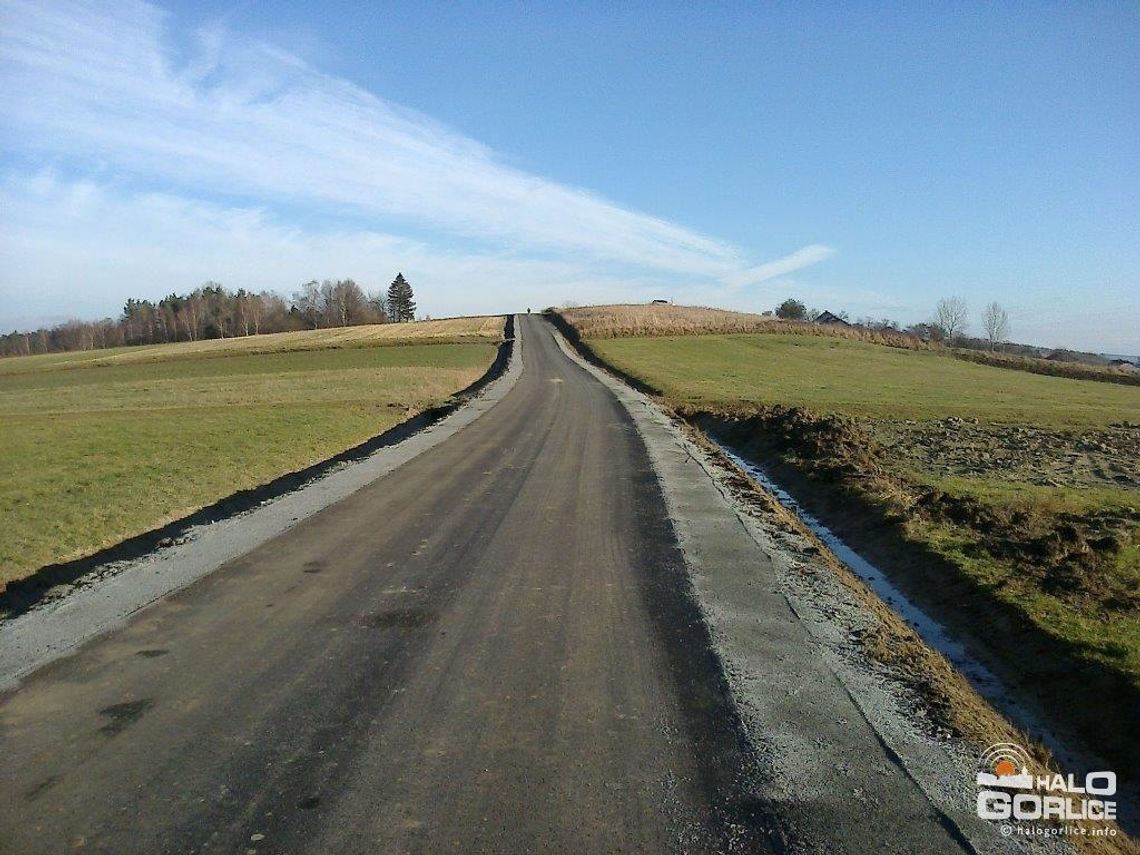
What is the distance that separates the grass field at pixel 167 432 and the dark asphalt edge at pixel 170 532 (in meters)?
0.27

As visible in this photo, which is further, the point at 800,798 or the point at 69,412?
the point at 69,412

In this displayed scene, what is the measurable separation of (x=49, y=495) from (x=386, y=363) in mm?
44618

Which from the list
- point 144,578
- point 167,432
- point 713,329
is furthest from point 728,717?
point 713,329

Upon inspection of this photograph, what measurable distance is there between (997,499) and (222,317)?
149 meters

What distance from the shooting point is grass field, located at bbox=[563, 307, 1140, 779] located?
785cm

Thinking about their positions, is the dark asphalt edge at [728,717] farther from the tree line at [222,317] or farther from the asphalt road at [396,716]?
the tree line at [222,317]

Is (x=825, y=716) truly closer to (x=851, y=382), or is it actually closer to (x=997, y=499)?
(x=997, y=499)

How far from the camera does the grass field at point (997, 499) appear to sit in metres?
7.85

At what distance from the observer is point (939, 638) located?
874cm

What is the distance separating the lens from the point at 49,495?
14.7m

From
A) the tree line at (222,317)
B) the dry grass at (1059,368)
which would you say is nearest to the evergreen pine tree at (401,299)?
the tree line at (222,317)

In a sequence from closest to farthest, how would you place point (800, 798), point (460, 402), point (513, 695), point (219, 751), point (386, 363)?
point (800, 798) → point (219, 751) → point (513, 695) → point (460, 402) → point (386, 363)

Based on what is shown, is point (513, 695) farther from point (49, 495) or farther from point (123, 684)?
point (49, 495)

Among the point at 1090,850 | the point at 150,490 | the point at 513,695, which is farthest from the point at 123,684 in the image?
the point at 150,490
